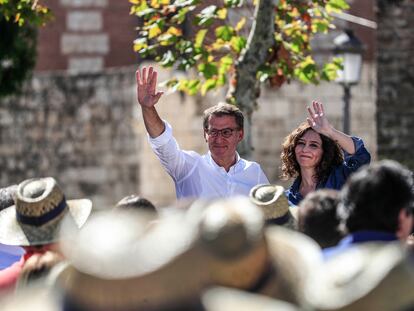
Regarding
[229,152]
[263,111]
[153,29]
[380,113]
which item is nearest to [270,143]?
[263,111]

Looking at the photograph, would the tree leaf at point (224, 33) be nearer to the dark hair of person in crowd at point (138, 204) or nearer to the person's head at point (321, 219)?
the dark hair of person in crowd at point (138, 204)

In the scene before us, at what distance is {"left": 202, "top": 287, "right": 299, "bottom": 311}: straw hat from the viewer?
Answer: 210 cm

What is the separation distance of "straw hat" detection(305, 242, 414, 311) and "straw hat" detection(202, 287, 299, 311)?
3.8 inches

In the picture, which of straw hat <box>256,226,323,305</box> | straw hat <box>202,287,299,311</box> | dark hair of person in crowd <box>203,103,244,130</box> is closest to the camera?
straw hat <box>202,287,299,311</box>

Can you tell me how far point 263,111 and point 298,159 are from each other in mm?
10104

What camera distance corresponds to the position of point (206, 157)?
19.4 ft

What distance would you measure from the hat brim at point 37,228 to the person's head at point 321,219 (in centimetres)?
78

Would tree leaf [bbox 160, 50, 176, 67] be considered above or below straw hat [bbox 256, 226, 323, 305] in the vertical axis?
below

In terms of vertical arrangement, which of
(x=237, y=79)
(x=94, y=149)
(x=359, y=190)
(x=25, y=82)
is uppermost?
(x=359, y=190)

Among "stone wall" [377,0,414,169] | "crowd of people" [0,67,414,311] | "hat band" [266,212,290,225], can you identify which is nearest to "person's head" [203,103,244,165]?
"hat band" [266,212,290,225]

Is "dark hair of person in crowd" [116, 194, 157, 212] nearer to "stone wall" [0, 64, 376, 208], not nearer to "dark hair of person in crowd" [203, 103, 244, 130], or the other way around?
"dark hair of person in crowd" [203, 103, 244, 130]

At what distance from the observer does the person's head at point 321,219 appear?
350 centimetres

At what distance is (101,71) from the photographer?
669 inches

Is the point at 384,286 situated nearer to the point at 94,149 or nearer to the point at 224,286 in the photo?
the point at 224,286
